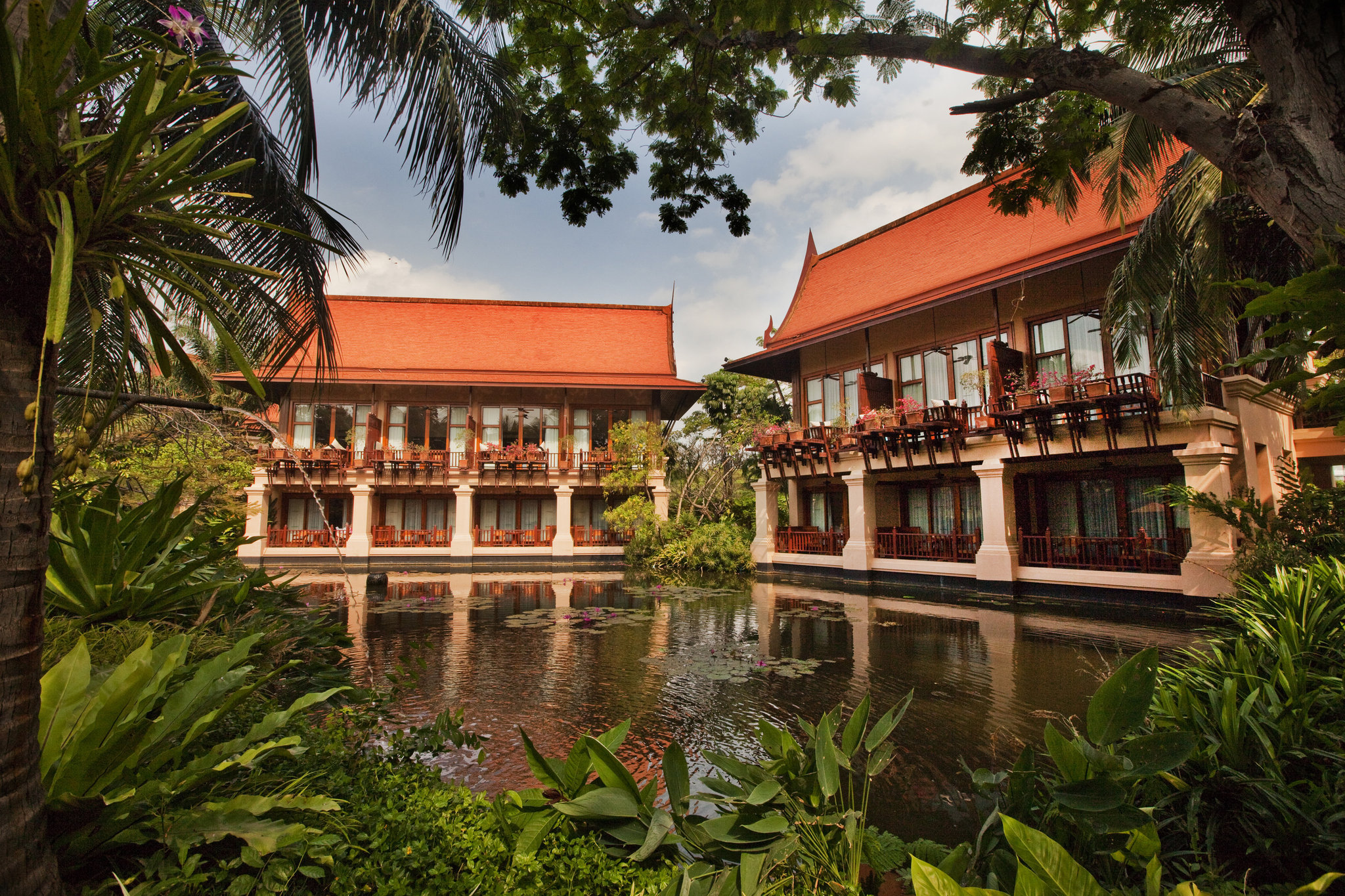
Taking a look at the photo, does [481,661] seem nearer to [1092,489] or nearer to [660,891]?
[660,891]

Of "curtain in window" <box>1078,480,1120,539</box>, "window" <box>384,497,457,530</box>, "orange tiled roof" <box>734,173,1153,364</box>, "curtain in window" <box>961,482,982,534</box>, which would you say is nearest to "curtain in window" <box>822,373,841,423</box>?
"orange tiled roof" <box>734,173,1153,364</box>

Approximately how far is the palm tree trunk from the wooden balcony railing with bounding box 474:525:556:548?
2210 centimetres

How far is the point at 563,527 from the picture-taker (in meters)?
23.1

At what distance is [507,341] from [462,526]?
7536 millimetres

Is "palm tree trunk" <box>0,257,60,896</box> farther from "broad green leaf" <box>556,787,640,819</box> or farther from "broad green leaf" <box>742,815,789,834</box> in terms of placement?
"broad green leaf" <box>742,815,789,834</box>

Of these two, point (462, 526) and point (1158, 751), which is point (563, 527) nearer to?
point (462, 526)

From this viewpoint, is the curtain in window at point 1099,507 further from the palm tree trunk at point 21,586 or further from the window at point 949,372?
the palm tree trunk at point 21,586

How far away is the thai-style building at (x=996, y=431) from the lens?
1208 centimetres

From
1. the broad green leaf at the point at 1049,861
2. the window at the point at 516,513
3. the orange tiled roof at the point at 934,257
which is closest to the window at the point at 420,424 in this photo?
the window at the point at 516,513

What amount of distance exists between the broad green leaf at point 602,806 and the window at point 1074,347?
13938 millimetres

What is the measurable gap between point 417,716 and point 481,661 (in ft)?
7.31

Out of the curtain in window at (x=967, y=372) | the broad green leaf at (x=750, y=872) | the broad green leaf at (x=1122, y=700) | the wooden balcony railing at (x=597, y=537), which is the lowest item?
the broad green leaf at (x=750, y=872)

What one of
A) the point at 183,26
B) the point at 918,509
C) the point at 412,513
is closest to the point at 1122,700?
the point at 183,26

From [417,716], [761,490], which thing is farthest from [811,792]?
[761,490]
